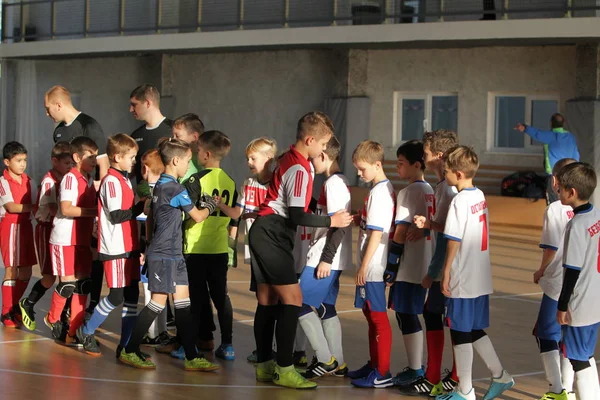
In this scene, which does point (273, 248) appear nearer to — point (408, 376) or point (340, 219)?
point (340, 219)

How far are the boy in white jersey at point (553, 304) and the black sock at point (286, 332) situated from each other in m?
1.65

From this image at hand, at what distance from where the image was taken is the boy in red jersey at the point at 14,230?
868 cm

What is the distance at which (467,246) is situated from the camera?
6.09 metres

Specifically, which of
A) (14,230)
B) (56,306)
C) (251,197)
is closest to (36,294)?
(56,306)

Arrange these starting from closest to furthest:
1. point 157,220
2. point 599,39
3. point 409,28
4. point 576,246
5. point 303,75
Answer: point 576,246 → point 157,220 → point 599,39 → point 409,28 → point 303,75

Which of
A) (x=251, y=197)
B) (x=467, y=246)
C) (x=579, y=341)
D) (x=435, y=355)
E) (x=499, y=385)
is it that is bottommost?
(x=499, y=385)

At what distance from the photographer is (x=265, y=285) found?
22.2 feet

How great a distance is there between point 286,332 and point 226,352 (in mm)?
1116

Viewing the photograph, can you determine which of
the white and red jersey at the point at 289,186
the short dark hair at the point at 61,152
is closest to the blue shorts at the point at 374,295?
the white and red jersey at the point at 289,186

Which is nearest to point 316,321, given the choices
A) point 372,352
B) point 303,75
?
point 372,352

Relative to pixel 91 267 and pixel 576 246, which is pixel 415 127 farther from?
pixel 576 246

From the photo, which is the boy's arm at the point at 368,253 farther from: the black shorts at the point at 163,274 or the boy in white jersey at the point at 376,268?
the black shorts at the point at 163,274

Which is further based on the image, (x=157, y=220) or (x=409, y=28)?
(x=409, y=28)

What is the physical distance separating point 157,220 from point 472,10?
15.2m
